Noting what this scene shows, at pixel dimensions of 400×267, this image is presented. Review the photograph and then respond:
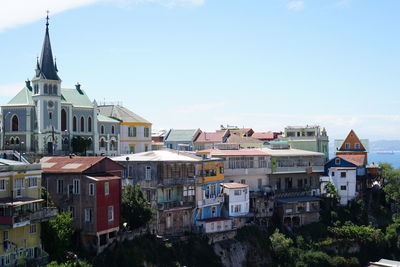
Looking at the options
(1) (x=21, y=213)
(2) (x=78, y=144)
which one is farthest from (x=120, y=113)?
(1) (x=21, y=213)

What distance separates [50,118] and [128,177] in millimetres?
18481

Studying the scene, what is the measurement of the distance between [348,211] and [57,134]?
132ft

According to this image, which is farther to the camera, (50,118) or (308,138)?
(308,138)

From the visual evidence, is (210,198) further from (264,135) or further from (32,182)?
(264,135)

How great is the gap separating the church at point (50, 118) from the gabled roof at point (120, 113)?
5.59 meters

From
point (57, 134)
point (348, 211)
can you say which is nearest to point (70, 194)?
point (57, 134)

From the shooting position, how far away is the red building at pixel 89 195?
168ft

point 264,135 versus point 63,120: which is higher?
point 63,120

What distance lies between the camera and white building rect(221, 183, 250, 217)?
68.4m

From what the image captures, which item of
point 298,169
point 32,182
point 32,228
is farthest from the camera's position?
point 298,169

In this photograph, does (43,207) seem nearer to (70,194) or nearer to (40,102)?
(70,194)

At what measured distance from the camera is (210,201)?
6550 centimetres

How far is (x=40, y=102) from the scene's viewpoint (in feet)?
244

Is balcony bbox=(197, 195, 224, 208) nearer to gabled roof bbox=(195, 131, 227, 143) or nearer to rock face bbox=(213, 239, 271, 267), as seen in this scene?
rock face bbox=(213, 239, 271, 267)
